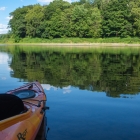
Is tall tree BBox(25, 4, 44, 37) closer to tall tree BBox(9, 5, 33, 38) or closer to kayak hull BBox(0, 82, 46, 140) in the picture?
tall tree BBox(9, 5, 33, 38)

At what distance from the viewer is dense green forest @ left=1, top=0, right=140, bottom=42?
66.1 m

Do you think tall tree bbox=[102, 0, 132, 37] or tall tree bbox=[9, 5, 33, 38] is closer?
tall tree bbox=[102, 0, 132, 37]

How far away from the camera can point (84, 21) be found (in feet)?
230

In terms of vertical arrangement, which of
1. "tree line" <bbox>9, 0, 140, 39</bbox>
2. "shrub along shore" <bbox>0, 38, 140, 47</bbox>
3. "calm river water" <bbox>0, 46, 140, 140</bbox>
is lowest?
"calm river water" <bbox>0, 46, 140, 140</bbox>

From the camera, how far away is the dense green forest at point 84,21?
217 feet

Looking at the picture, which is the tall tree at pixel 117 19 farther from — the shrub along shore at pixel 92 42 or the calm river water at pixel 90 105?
the calm river water at pixel 90 105

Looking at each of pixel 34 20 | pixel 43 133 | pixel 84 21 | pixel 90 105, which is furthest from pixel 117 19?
pixel 43 133

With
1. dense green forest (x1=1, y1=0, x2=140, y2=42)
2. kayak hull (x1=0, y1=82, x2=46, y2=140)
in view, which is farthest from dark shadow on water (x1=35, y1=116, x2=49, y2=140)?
dense green forest (x1=1, y1=0, x2=140, y2=42)

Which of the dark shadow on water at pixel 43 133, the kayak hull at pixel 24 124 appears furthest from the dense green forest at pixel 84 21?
the kayak hull at pixel 24 124

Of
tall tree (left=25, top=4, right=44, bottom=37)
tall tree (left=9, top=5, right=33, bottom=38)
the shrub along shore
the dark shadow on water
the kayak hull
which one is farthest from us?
tall tree (left=9, top=5, right=33, bottom=38)

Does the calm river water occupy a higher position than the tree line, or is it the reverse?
the tree line

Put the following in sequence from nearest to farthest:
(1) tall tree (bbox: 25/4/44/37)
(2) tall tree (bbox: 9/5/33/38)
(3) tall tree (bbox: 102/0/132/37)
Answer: (3) tall tree (bbox: 102/0/132/37) < (1) tall tree (bbox: 25/4/44/37) < (2) tall tree (bbox: 9/5/33/38)

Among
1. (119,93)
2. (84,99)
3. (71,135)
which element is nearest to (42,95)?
(71,135)

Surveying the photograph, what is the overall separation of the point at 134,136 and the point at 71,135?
1.72 m
